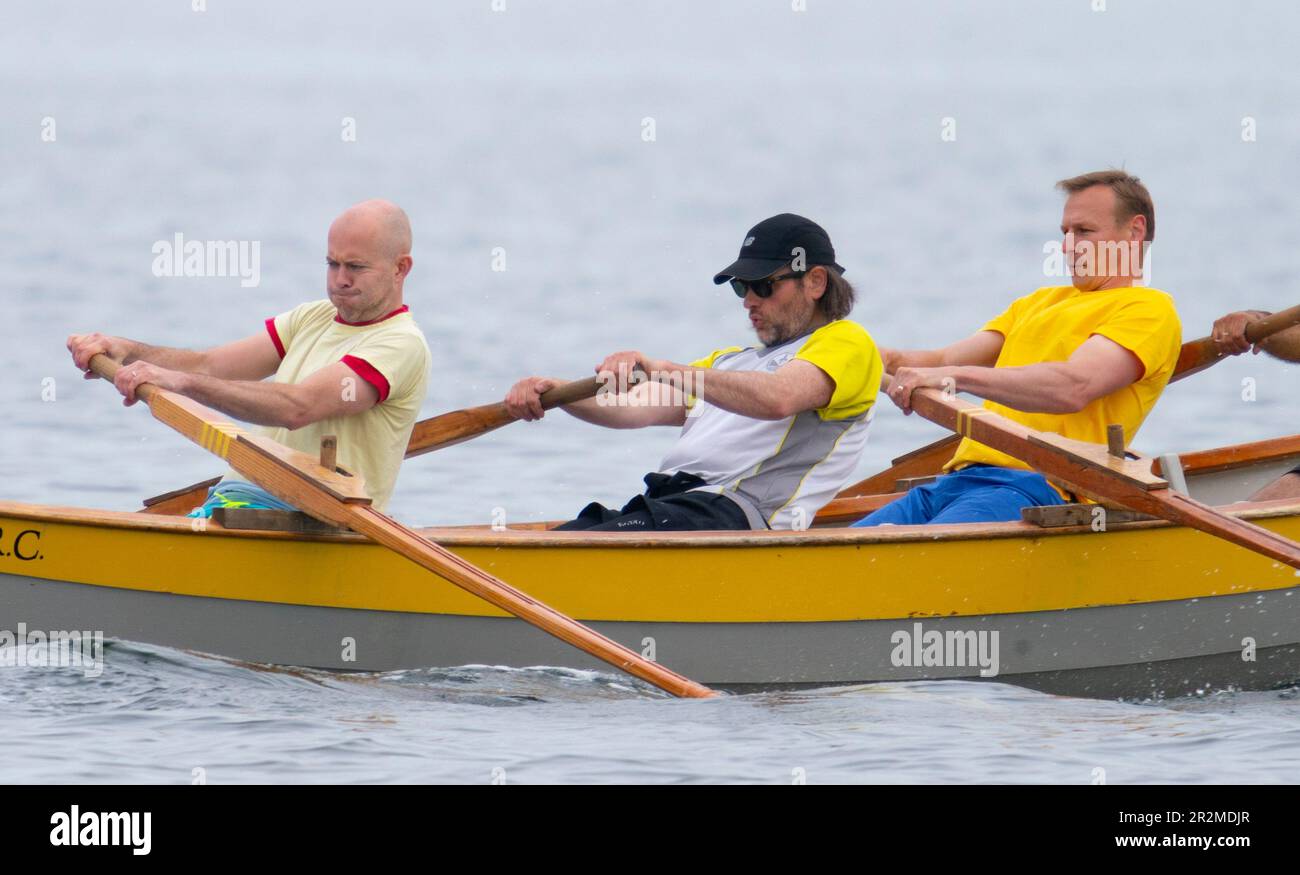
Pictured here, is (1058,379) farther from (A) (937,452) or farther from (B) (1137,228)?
(A) (937,452)

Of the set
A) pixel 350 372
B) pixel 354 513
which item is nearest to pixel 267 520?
pixel 354 513

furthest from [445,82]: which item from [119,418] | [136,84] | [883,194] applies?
[119,418]

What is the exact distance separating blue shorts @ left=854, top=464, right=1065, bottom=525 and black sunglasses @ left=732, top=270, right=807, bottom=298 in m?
0.88

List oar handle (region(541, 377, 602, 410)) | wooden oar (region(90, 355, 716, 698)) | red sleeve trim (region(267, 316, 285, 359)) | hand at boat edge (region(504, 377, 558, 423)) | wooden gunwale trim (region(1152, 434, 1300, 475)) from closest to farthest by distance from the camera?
wooden oar (region(90, 355, 716, 698))
oar handle (region(541, 377, 602, 410))
red sleeve trim (region(267, 316, 285, 359))
hand at boat edge (region(504, 377, 558, 423))
wooden gunwale trim (region(1152, 434, 1300, 475))

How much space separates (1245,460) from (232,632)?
4.21 m

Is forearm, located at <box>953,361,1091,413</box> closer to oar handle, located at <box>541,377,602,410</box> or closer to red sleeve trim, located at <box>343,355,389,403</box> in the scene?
oar handle, located at <box>541,377,602,410</box>

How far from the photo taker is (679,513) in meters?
6.43

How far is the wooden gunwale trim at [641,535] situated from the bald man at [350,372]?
0.25 meters

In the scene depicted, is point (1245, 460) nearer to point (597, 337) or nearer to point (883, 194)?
point (597, 337)

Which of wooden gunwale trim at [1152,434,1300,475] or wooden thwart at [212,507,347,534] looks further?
wooden gunwale trim at [1152,434,1300,475]

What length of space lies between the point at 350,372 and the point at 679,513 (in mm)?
1196

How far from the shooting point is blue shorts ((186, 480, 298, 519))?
643cm

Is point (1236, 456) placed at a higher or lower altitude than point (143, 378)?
lower

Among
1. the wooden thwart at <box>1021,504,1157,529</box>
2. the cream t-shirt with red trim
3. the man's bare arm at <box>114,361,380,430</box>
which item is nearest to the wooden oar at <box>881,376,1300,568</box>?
the wooden thwart at <box>1021,504,1157,529</box>
